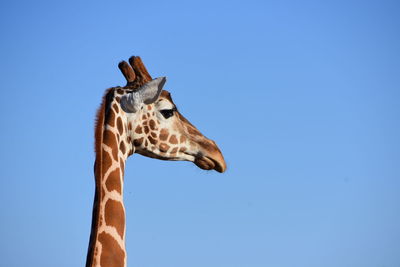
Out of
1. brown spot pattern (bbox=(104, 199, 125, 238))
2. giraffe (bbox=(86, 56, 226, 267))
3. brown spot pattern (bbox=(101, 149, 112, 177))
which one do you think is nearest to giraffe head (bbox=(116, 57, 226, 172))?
giraffe (bbox=(86, 56, 226, 267))

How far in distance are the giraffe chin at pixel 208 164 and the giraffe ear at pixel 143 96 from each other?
1.04 m

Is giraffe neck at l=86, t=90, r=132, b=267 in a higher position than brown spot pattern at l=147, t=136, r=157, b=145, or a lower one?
lower

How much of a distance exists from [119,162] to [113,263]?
130cm

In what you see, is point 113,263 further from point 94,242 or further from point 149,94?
point 149,94

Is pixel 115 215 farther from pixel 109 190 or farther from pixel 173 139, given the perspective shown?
pixel 173 139

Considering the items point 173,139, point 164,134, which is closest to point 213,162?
point 173,139

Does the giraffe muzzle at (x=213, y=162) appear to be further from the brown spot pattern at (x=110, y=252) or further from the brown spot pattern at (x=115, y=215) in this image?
the brown spot pattern at (x=110, y=252)

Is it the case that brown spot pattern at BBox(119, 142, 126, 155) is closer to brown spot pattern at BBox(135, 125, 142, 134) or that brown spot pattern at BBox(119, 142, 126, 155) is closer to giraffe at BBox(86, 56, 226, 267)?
giraffe at BBox(86, 56, 226, 267)

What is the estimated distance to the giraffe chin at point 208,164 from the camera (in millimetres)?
8117

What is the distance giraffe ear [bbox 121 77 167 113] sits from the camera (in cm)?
747

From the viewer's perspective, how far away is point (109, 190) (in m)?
6.93

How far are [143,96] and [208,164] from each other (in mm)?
1242

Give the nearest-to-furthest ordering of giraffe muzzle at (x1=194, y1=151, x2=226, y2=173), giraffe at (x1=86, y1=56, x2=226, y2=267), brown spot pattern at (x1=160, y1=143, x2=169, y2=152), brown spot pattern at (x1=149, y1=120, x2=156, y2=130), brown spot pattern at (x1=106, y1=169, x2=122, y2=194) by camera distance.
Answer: giraffe at (x1=86, y1=56, x2=226, y2=267) → brown spot pattern at (x1=106, y1=169, x2=122, y2=194) → brown spot pattern at (x1=149, y1=120, x2=156, y2=130) → brown spot pattern at (x1=160, y1=143, x2=169, y2=152) → giraffe muzzle at (x1=194, y1=151, x2=226, y2=173)

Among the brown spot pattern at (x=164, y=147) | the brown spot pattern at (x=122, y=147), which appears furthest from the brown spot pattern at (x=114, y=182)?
the brown spot pattern at (x=164, y=147)
